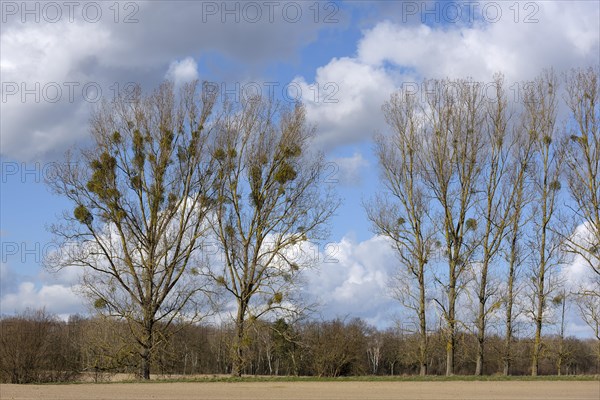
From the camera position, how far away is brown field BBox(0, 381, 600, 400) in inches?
765

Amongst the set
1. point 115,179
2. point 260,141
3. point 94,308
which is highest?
point 260,141

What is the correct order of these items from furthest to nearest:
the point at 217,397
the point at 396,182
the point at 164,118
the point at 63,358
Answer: the point at 63,358, the point at 396,182, the point at 164,118, the point at 217,397

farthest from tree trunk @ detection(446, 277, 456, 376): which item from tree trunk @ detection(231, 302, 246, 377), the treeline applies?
tree trunk @ detection(231, 302, 246, 377)

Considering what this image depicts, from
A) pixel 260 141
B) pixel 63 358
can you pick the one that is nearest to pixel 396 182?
pixel 260 141

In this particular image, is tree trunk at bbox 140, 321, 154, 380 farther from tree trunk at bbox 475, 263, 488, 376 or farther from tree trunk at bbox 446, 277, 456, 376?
tree trunk at bbox 475, 263, 488, 376

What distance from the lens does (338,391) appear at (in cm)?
2169

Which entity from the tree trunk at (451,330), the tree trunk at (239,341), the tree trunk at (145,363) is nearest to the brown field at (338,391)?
the tree trunk at (239,341)

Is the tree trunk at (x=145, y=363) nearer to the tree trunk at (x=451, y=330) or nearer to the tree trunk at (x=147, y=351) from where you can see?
the tree trunk at (x=147, y=351)

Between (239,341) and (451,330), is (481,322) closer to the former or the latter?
(451,330)

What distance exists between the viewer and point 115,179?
29781 mm

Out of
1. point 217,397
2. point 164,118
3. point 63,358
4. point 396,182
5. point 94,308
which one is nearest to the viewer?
point 217,397

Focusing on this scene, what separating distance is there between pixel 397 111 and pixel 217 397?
61.2ft

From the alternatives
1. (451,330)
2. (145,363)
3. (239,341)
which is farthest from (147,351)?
(451,330)

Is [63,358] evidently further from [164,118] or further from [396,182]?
[396,182]
